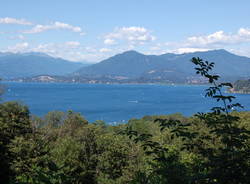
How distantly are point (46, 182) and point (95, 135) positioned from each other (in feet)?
57.7

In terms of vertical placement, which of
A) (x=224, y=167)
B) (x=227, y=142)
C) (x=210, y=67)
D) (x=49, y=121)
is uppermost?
(x=210, y=67)

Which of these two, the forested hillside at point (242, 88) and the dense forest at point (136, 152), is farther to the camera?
the forested hillside at point (242, 88)

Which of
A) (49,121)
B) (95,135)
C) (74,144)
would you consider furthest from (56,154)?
(49,121)

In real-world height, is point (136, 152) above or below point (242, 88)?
above

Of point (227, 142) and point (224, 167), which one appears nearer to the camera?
point (224, 167)

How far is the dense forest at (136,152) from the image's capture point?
15.2 feet

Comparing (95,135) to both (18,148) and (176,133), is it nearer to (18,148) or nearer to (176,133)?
(18,148)

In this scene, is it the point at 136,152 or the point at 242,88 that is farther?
the point at 242,88

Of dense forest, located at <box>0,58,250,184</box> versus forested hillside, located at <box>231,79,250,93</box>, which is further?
forested hillside, located at <box>231,79,250,93</box>

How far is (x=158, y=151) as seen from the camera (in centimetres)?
507

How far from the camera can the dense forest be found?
15.2 feet

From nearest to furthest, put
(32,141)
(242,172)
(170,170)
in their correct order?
(242,172)
(170,170)
(32,141)

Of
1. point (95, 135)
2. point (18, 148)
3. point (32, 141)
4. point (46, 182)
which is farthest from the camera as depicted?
point (95, 135)

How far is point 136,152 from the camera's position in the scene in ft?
66.8
